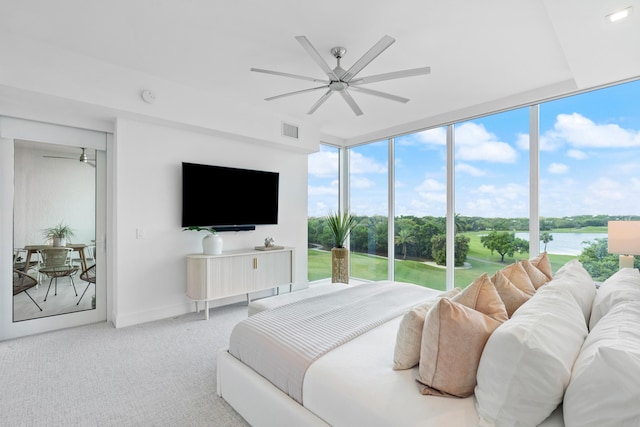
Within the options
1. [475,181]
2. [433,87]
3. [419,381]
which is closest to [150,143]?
[433,87]

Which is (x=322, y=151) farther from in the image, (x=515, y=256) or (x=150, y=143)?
(x=515, y=256)

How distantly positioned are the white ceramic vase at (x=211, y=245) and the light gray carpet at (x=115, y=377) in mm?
873

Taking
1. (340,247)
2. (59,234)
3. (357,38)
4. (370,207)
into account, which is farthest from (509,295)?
(59,234)

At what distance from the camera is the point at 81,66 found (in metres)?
2.89

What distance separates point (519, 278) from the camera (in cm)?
179

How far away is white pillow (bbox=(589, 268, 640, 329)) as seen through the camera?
1473 mm

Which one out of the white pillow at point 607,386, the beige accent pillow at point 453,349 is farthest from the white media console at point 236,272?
the white pillow at point 607,386

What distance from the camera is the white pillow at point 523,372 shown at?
39.3 inches

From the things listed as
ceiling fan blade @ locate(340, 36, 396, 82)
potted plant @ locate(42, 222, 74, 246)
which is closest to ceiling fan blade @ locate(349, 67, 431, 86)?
ceiling fan blade @ locate(340, 36, 396, 82)

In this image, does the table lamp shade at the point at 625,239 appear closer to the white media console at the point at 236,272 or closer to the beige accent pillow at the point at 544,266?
the beige accent pillow at the point at 544,266

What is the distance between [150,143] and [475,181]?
13.5ft

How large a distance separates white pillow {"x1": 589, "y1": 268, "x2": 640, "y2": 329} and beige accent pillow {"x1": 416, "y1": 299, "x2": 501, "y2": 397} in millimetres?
721

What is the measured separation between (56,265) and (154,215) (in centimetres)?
107

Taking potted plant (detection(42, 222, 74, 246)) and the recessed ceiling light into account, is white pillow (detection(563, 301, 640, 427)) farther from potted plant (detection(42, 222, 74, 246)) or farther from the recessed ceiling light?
potted plant (detection(42, 222, 74, 246))
